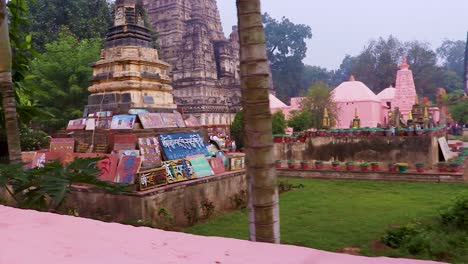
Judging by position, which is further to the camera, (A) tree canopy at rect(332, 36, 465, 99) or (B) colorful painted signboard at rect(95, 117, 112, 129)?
→ (A) tree canopy at rect(332, 36, 465, 99)

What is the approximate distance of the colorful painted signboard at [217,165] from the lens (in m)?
8.59

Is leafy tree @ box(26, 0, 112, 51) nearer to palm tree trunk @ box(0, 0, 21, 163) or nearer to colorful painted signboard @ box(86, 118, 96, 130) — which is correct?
colorful painted signboard @ box(86, 118, 96, 130)

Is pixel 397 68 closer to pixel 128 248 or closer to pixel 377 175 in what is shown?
pixel 377 175

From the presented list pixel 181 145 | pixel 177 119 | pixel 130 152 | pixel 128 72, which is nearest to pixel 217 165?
pixel 181 145

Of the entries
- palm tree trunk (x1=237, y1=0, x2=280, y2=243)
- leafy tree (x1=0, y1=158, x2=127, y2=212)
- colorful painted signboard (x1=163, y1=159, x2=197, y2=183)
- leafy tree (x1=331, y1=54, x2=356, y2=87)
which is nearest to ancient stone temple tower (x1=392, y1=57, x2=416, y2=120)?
colorful painted signboard (x1=163, y1=159, x2=197, y2=183)

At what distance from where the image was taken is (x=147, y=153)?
7.68m

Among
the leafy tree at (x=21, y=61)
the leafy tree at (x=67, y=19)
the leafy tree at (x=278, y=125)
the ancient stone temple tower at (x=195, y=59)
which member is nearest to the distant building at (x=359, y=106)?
the leafy tree at (x=278, y=125)

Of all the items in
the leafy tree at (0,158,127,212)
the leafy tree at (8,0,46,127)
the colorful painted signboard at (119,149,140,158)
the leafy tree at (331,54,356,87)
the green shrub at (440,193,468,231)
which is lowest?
the green shrub at (440,193,468,231)

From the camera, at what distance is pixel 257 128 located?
314 cm

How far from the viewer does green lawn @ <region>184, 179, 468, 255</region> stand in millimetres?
5977

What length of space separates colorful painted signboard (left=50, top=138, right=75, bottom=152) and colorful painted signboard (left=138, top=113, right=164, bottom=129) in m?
1.72

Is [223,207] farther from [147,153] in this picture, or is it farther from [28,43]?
[28,43]

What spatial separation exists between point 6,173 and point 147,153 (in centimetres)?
401

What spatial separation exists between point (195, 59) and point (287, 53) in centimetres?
3416
